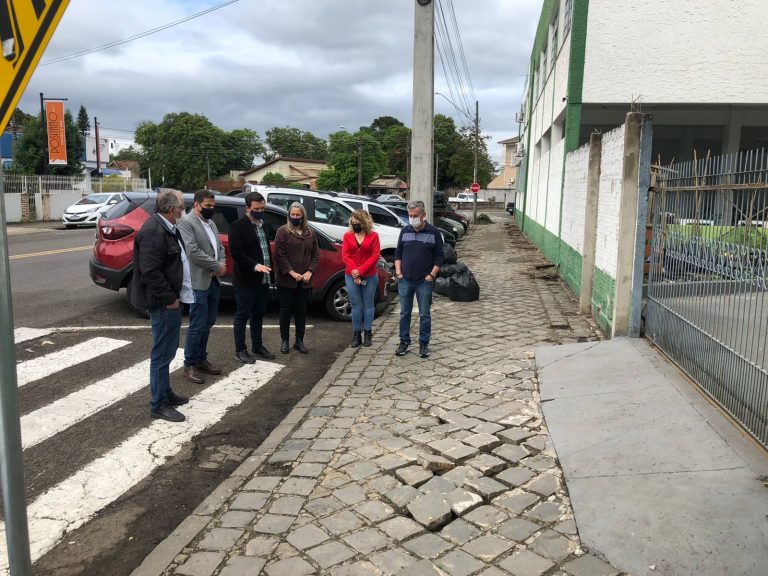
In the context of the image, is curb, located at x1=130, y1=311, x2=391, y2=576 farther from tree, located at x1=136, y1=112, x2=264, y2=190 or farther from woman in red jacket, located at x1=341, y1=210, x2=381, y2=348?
tree, located at x1=136, y1=112, x2=264, y2=190

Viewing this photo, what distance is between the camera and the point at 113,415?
541cm

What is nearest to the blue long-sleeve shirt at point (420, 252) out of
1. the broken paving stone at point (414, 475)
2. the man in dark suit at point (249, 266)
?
the man in dark suit at point (249, 266)

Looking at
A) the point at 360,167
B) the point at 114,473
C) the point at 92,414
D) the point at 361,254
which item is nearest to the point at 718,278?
the point at 361,254

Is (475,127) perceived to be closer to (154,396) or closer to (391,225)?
(391,225)

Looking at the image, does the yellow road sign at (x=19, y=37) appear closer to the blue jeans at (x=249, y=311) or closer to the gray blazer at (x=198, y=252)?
the gray blazer at (x=198, y=252)

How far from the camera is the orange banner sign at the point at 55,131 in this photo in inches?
1419

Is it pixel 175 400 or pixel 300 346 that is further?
pixel 300 346

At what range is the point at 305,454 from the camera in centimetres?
467

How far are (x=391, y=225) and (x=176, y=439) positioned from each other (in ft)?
34.7

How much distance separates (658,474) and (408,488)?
1572 mm

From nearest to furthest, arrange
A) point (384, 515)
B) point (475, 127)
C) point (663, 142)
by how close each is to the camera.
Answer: point (384, 515), point (663, 142), point (475, 127)

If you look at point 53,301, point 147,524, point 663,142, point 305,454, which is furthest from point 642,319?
point 663,142

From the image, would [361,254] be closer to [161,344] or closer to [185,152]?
[161,344]

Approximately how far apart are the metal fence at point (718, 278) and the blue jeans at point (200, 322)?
454cm
